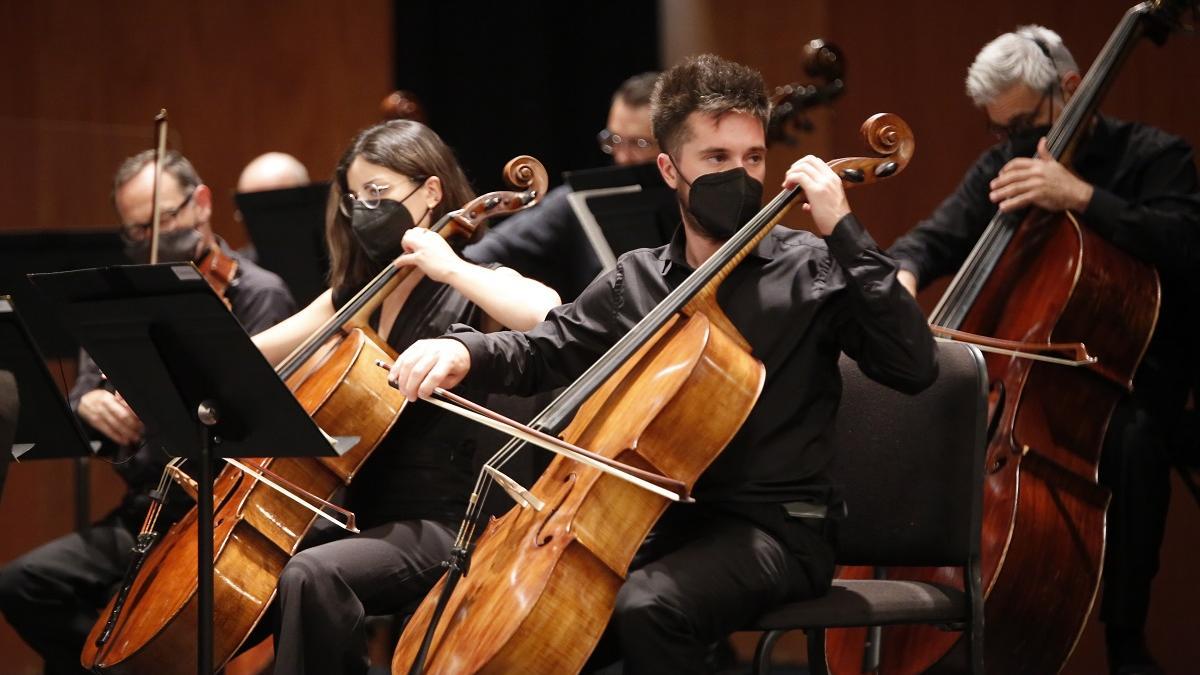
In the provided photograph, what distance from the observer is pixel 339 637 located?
219 cm

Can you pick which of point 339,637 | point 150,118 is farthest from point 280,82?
point 339,637

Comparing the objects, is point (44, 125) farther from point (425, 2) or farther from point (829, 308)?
point (829, 308)

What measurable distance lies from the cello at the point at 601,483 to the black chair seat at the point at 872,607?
0.27 metres

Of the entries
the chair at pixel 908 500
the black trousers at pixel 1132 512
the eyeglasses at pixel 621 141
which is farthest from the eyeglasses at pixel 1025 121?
the chair at pixel 908 500

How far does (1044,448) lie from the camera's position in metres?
2.43

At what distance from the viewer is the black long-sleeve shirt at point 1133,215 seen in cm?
270

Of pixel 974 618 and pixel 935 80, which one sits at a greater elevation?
pixel 935 80

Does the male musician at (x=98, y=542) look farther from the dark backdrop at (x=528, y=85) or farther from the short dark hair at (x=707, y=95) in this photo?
the dark backdrop at (x=528, y=85)

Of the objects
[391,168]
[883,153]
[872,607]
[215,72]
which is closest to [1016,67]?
[883,153]

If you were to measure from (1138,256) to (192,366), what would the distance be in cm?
178

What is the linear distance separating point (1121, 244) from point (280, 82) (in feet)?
10.4

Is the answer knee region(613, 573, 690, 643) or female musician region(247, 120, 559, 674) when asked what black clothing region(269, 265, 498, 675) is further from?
knee region(613, 573, 690, 643)

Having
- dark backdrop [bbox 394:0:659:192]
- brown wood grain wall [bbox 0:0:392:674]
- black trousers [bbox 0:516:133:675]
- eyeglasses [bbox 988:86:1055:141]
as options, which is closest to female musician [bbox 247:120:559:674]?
black trousers [bbox 0:516:133:675]

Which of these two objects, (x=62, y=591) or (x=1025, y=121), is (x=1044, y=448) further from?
(x=62, y=591)
